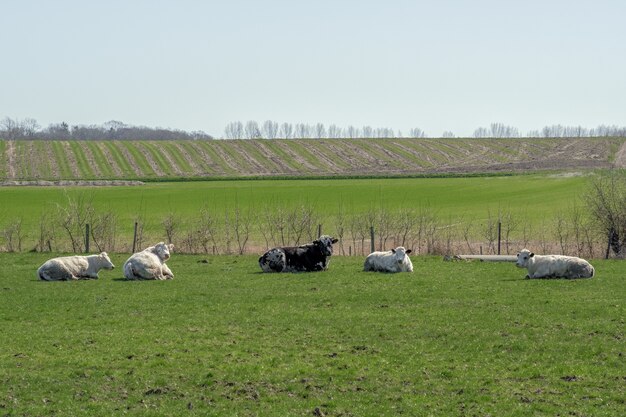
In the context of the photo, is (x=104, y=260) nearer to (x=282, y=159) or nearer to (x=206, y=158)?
(x=206, y=158)

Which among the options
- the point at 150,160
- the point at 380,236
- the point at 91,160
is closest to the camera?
the point at 380,236

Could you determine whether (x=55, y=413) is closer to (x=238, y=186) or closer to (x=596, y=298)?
(x=596, y=298)

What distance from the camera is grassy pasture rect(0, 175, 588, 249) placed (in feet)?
194

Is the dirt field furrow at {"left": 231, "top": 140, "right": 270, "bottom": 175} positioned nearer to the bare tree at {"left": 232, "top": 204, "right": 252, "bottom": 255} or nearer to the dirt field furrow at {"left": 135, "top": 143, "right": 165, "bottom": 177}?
the dirt field furrow at {"left": 135, "top": 143, "right": 165, "bottom": 177}

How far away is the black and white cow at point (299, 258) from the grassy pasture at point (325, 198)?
17381 millimetres

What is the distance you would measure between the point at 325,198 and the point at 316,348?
58.3 metres

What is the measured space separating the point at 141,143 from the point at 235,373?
430ft

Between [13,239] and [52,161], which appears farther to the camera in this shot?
[52,161]

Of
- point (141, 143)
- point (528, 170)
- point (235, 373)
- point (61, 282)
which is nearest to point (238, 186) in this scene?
point (528, 170)

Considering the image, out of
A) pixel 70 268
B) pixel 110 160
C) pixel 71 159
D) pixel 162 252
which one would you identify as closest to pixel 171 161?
pixel 110 160

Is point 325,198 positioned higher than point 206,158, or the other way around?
point 206,158

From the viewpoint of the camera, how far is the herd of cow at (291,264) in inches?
1038

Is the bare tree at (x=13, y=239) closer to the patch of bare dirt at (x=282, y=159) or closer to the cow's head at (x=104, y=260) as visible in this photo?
the cow's head at (x=104, y=260)

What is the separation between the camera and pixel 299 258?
2992 centimetres
